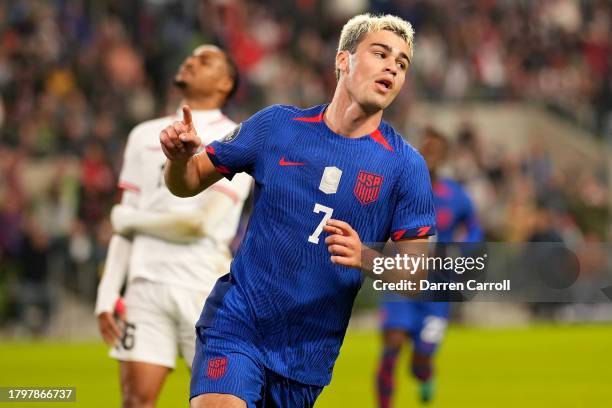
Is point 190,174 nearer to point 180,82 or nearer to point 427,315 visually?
point 180,82

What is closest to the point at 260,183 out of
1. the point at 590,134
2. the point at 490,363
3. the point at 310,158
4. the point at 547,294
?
the point at 310,158

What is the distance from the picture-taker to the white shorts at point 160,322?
23.2 feet

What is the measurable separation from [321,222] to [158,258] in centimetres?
207

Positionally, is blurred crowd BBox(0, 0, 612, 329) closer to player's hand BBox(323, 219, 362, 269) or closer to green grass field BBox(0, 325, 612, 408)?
green grass field BBox(0, 325, 612, 408)

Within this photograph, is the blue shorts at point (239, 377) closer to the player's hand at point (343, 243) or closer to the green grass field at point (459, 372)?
the player's hand at point (343, 243)

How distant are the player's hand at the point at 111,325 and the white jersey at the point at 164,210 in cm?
20

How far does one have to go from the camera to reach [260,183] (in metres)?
5.52

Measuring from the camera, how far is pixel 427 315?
1145 cm

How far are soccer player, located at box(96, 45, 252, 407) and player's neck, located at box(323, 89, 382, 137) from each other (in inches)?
66.6

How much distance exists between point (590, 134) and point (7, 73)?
1243 cm

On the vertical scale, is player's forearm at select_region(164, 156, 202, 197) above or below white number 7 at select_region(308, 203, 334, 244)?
above

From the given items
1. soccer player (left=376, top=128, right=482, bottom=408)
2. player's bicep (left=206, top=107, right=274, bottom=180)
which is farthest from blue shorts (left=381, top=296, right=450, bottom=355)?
player's bicep (left=206, top=107, right=274, bottom=180)

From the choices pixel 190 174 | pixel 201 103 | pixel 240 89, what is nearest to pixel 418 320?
pixel 201 103

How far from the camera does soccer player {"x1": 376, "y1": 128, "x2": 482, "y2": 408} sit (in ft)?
37.1
